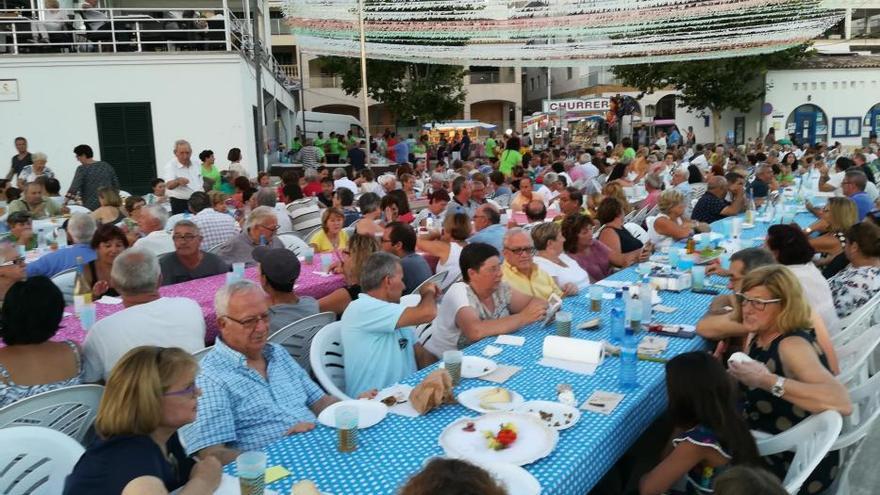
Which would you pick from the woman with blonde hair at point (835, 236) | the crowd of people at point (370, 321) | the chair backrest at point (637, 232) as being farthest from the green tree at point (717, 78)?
the woman with blonde hair at point (835, 236)

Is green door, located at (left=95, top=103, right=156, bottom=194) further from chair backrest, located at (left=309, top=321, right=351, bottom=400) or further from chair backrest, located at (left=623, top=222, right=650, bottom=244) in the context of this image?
chair backrest, located at (left=309, top=321, right=351, bottom=400)

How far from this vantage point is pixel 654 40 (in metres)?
14.8

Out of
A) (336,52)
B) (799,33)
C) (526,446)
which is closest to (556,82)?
(799,33)

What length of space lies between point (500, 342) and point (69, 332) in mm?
2616

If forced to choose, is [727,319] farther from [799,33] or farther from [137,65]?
[799,33]

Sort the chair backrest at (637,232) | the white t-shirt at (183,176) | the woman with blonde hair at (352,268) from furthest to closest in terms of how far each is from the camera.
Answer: the white t-shirt at (183,176)
the chair backrest at (637,232)
the woman with blonde hair at (352,268)

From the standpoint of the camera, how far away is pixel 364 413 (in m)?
2.71

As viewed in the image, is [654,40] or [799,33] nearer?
[654,40]

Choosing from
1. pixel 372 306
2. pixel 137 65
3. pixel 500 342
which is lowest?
pixel 500 342

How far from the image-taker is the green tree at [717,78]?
2777cm

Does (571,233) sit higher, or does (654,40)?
(654,40)

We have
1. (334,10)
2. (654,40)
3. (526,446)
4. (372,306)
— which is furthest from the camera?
(654,40)

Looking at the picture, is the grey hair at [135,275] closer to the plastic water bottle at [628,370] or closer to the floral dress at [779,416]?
the plastic water bottle at [628,370]

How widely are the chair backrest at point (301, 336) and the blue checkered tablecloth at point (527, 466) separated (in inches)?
37.1
